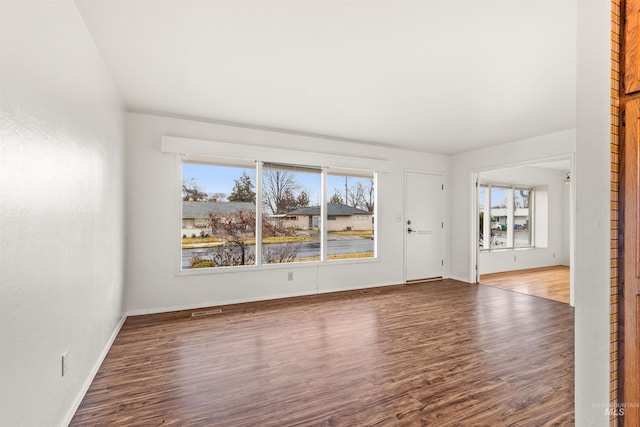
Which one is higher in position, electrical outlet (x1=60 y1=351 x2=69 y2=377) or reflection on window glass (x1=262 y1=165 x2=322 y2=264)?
reflection on window glass (x1=262 y1=165 x2=322 y2=264)

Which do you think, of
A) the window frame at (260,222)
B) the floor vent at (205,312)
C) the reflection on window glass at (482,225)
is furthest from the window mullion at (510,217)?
the floor vent at (205,312)

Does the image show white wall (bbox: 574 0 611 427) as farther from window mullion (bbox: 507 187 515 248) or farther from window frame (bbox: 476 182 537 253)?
window mullion (bbox: 507 187 515 248)

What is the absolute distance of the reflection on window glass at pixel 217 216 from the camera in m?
4.05

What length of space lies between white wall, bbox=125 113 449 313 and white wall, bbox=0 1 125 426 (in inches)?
52.5

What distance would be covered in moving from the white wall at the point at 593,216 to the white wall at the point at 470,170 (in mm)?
3883

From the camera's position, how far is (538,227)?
299 inches

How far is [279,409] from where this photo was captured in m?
1.88

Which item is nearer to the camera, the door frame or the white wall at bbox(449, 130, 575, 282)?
the white wall at bbox(449, 130, 575, 282)

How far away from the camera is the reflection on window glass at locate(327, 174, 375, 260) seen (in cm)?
497

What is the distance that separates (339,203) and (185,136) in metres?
2.50

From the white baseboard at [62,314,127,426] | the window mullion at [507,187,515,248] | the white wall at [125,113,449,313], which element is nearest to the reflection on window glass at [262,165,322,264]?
the white wall at [125,113,449,313]
